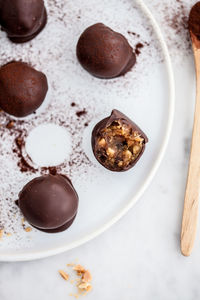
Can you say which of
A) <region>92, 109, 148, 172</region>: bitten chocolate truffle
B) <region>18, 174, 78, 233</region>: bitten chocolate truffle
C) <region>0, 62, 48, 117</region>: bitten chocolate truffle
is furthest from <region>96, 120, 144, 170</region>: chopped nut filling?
<region>0, 62, 48, 117</region>: bitten chocolate truffle

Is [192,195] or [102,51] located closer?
[102,51]

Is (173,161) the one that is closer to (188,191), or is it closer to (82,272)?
(188,191)

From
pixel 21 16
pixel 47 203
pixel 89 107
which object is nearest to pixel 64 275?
pixel 47 203

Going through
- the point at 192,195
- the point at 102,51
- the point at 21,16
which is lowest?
the point at 192,195

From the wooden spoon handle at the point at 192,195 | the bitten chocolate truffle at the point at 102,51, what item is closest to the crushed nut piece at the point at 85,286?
the wooden spoon handle at the point at 192,195

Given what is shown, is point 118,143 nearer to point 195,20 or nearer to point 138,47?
point 138,47

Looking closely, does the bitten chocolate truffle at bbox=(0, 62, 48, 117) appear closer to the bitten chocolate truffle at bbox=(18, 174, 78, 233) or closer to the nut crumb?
the bitten chocolate truffle at bbox=(18, 174, 78, 233)
